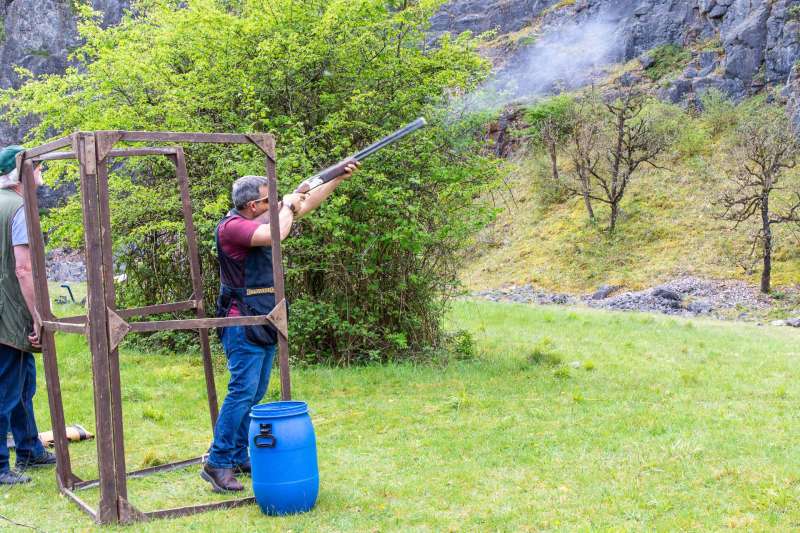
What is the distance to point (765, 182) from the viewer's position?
25656mm

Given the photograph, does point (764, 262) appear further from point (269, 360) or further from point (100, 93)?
point (269, 360)

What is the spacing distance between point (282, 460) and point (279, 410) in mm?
343

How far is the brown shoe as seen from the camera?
5.49 meters

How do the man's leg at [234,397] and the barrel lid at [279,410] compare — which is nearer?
the barrel lid at [279,410]

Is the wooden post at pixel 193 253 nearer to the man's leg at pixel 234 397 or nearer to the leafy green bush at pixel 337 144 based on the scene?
the man's leg at pixel 234 397

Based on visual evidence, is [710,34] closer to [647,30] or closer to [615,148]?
[647,30]

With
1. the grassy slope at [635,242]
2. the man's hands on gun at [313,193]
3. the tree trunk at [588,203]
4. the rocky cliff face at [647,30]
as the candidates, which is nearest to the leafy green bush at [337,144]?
the man's hands on gun at [313,193]

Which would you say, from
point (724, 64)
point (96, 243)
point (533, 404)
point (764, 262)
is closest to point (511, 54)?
point (724, 64)

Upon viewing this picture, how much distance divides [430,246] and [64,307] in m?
13.1

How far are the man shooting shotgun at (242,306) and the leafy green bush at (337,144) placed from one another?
4328 millimetres

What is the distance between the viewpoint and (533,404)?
8258mm

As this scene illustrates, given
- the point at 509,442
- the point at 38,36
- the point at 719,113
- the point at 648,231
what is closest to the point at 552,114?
the point at 719,113

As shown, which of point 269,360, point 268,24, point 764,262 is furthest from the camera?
point 764,262

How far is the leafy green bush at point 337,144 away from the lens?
412 inches
